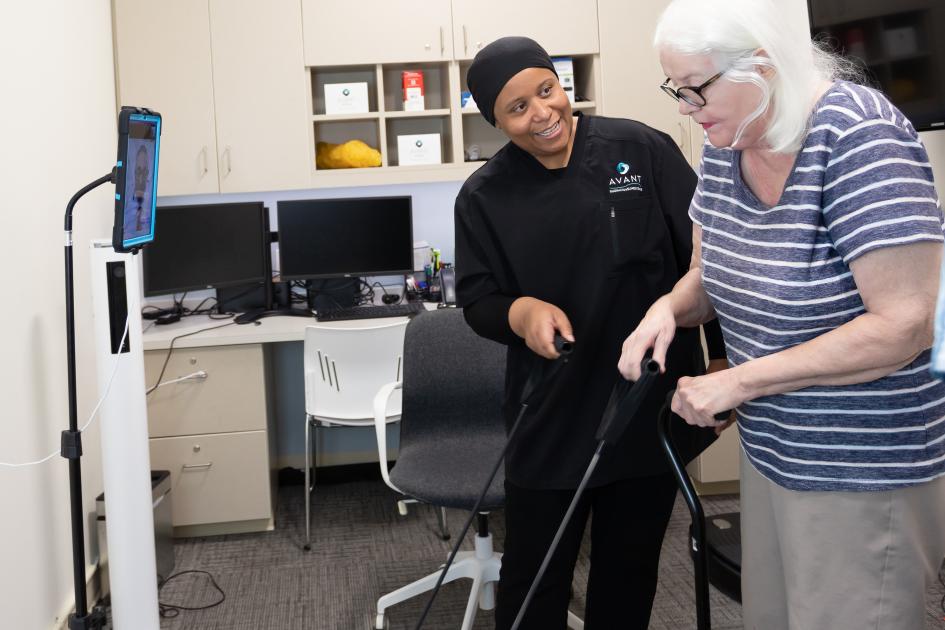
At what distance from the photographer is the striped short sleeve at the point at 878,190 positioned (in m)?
1.09

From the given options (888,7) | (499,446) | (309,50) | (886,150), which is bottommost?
(499,446)

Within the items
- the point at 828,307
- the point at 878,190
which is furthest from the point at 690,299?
the point at 878,190

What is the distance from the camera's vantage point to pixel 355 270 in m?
3.84

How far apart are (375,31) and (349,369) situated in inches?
57.1

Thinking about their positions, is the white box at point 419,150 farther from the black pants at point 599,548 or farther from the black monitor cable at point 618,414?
the black monitor cable at point 618,414

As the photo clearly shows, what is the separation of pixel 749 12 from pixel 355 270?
2.80 metres

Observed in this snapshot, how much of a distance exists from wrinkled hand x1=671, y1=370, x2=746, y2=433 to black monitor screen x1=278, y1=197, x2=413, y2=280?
266 centimetres

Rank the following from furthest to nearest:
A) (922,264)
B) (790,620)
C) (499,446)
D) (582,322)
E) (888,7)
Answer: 1. (499,446)
2. (888,7)
3. (582,322)
4. (790,620)
5. (922,264)

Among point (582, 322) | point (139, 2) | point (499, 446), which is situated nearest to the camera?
point (582, 322)

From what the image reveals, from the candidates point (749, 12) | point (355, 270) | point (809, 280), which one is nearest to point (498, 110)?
point (749, 12)

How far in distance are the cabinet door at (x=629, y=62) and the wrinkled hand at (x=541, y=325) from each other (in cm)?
235

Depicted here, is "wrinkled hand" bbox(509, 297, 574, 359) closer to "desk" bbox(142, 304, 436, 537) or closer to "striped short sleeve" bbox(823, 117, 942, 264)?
"striped short sleeve" bbox(823, 117, 942, 264)

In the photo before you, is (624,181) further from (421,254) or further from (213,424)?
(421,254)

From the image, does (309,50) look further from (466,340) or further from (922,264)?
(922,264)
